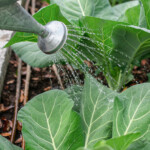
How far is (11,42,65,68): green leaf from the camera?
1.32 metres

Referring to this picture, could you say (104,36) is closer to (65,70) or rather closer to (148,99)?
(148,99)

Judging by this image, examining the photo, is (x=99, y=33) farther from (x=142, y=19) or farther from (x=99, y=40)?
(x=142, y=19)

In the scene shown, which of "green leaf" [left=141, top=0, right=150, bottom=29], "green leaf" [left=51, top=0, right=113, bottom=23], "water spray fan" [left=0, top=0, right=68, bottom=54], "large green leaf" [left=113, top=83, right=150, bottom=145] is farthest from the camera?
"green leaf" [left=51, top=0, right=113, bottom=23]

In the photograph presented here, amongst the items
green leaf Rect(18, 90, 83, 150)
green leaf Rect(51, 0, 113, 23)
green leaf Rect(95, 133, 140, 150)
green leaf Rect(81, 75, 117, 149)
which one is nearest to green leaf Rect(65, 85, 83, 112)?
green leaf Rect(81, 75, 117, 149)

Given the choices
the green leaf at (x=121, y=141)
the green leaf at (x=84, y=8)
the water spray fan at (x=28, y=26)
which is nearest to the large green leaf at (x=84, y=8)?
the green leaf at (x=84, y=8)

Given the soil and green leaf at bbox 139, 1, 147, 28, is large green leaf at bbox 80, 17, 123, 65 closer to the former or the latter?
green leaf at bbox 139, 1, 147, 28

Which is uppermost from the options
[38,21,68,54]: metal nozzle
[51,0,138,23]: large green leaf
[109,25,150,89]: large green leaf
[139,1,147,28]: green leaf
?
[51,0,138,23]: large green leaf

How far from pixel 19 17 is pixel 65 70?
1065mm

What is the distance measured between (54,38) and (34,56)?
60 centimetres

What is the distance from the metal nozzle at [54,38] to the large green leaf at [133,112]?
338 millimetres

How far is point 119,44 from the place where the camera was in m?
1.18

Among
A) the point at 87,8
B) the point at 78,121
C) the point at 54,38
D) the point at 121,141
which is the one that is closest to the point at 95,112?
the point at 78,121

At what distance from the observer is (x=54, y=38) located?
30.5 inches

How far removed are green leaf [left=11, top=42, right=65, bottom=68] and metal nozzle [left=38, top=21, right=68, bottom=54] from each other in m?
0.50
